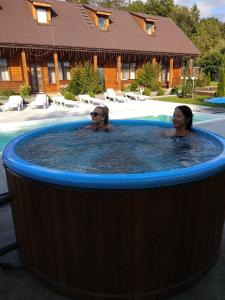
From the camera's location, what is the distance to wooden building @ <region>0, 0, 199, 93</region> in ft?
67.8

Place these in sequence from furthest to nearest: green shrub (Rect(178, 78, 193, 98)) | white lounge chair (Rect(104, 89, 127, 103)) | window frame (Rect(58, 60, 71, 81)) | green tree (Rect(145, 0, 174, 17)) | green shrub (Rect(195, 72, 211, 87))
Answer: green tree (Rect(145, 0, 174, 17))
green shrub (Rect(195, 72, 211, 87))
window frame (Rect(58, 60, 71, 81))
green shrub (Rect(178, 78, 193, 98))
white lounge chair (Rect(104, 89, 127, 103))

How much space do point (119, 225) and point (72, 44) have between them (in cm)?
2148

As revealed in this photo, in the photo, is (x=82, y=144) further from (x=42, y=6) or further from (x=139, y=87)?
(x=42, y=6)

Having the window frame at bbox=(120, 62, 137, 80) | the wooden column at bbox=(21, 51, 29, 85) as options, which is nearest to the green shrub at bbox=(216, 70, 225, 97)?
the window frame at bbox=(120, 62, 137, 80)

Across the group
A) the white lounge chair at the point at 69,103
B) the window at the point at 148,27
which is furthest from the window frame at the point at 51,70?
the window at the point at 148,27

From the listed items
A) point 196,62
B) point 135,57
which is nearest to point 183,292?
point 135,57

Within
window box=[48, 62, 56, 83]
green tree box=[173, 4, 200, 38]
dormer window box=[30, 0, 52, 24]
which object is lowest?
window box=[48, 62, 56, 83]

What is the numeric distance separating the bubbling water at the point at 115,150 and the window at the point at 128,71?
21542 millimetres

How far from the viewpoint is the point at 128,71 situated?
2669 centimetres

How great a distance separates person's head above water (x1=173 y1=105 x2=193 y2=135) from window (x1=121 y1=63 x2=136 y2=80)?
75.5ft

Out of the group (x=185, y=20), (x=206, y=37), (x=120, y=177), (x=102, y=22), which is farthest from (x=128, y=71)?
(x=185, y=20)

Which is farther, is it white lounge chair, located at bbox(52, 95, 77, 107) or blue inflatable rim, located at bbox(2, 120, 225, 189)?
white lounge chair, located at bbox(52, 95, 77, 107)

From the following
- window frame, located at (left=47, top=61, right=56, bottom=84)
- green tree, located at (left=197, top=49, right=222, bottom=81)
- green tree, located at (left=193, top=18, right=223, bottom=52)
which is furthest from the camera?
green tree, located at (left=193, top=18, right=223, bottom=52)

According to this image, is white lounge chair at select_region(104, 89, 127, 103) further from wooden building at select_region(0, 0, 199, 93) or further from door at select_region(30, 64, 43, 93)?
door at select_region(30, 64, 43, 93)
